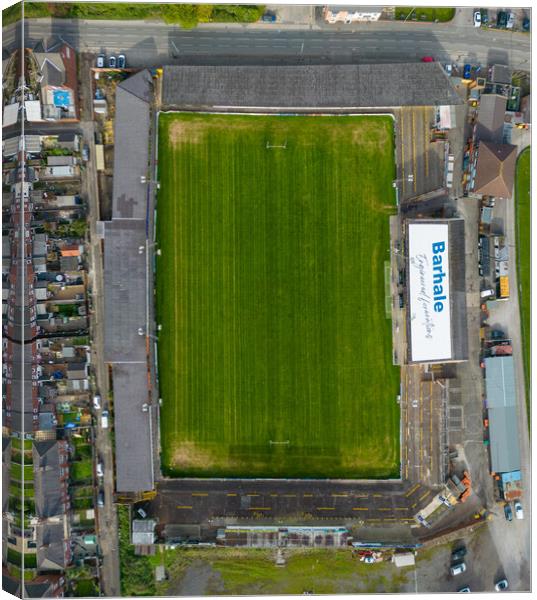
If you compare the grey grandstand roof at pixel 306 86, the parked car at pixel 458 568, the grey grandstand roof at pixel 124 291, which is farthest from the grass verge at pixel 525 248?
the grey grandstand roof at pixel 124 291

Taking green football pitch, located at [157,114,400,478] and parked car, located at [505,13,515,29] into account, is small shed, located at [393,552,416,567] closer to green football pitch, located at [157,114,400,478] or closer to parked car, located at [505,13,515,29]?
green football pitch, located at [157,114,400,478]

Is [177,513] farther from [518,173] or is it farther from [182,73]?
[518,173]

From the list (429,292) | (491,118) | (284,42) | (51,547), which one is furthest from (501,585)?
(284,42)

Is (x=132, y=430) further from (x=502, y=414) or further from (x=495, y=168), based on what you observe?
(x=495, y=168)

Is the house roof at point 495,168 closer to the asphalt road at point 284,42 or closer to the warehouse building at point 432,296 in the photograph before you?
the warehouse building at point 432,296

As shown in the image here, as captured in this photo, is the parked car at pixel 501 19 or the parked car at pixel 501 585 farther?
the parked car at pixel 501 19

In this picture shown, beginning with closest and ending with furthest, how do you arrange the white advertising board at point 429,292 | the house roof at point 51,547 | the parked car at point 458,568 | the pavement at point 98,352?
the house roof at point 51,547, the white advertising board at point 429,292, the pavement at point 98,352, the parked car at point 458,568

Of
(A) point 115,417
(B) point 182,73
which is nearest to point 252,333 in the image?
(A) point 115,417
